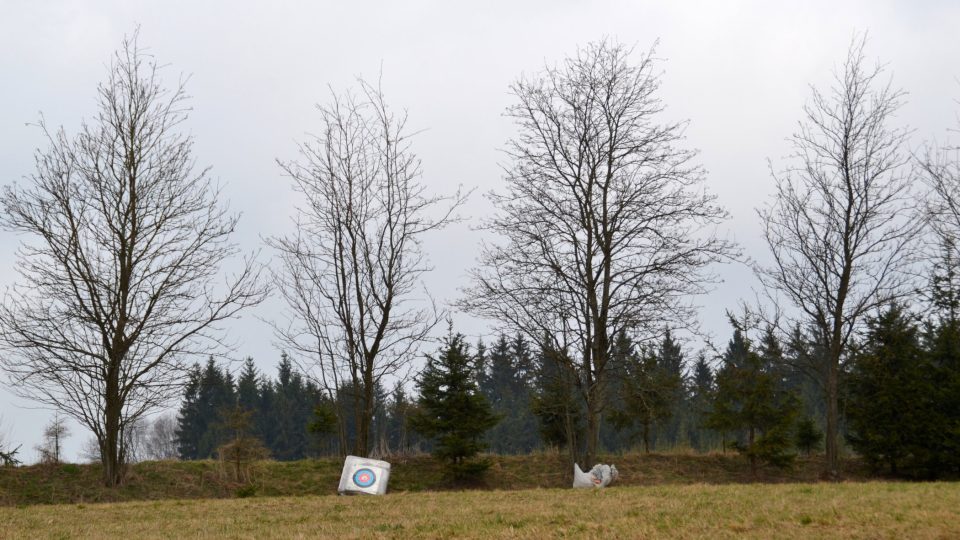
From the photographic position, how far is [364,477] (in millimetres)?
16688

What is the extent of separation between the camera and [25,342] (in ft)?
53.4

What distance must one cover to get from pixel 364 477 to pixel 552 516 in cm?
766

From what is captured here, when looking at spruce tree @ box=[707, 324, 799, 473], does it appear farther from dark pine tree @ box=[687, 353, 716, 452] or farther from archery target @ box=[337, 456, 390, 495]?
archery target @ box=[337, 456, 390, 495]

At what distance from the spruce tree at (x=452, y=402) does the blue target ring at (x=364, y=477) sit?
4.66 metres

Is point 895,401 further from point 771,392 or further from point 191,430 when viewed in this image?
point 191,430

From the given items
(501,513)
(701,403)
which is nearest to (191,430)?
(701,403)

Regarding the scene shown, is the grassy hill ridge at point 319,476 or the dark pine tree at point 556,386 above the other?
the dark pine tree at point 556,386

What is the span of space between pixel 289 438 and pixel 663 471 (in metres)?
47.3

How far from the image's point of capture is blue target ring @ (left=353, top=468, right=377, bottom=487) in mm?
16562

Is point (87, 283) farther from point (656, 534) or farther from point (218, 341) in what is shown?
point (656, 534)

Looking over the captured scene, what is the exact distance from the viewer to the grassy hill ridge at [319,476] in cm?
1723

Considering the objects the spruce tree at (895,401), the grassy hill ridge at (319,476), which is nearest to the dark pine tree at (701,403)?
the grassy hill ridge at (319,476)

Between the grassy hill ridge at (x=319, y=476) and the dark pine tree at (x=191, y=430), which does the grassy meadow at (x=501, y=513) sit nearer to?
the grassy hill ridge at (x=319, y=476)

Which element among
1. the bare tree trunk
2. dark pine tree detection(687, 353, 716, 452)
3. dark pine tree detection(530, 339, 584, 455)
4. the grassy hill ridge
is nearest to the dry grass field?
the grassy hill ridge
